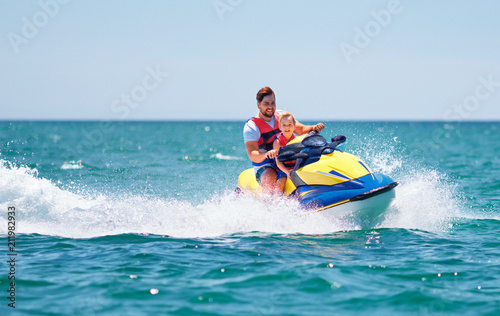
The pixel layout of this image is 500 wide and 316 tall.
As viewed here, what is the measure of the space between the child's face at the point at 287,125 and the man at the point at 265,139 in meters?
0.29

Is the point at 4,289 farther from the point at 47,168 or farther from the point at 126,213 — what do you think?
the point at 47,168

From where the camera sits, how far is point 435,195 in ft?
22.3

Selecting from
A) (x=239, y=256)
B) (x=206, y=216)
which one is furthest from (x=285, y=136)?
(x=239, y=256)

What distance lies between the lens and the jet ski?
586 centimetres

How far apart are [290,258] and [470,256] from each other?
1854mm

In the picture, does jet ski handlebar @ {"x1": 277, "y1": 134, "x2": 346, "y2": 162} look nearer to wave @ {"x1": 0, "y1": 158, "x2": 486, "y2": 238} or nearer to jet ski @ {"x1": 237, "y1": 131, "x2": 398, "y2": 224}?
jet ski @ {"x1": 237, "y1": 131, "x2": 398, "y2": 224}

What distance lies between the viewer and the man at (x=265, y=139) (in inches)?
250

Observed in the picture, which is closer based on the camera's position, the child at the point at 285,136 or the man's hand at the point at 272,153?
the man's hand at the point at 272,153

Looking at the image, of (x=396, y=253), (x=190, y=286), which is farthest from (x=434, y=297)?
(x=190, y=286)

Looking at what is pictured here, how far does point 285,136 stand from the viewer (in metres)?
6.45
